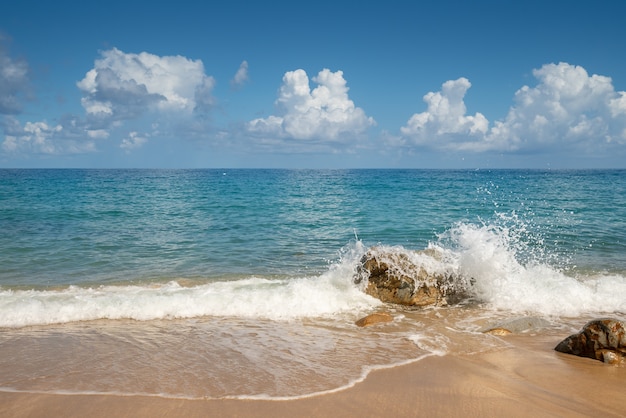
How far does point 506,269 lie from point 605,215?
17.2 meters

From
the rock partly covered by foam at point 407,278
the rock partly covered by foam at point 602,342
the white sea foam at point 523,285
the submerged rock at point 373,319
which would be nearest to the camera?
A: the rock partly covered by foam at point 602,342

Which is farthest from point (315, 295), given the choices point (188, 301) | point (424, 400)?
point (424, 400)

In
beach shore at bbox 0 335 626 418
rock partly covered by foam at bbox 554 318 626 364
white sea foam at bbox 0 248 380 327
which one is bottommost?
white sea foam at bbox 0 248 380 327

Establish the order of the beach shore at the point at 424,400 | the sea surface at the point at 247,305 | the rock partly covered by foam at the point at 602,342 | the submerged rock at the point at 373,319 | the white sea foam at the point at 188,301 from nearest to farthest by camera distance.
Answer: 1. the beach shore at the point at 424,400
2. the sea surface at the point at 247,305
3. the rock partly covered by foam at the point at 602,342
4. the submerged rock at the point at 373,319
5. the white sea foam at the point at 188,301

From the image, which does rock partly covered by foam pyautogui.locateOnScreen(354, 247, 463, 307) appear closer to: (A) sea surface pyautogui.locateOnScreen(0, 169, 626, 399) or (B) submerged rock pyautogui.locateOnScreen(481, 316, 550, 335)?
(A) sea surface pyautogui.locateOnScreen(0, 169, 626, 399)

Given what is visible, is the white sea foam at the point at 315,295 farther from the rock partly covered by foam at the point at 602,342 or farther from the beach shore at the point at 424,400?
the beach shore at the point at 424,400

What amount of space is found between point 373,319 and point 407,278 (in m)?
1.86

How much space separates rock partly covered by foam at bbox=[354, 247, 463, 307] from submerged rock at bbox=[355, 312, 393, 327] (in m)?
1.29

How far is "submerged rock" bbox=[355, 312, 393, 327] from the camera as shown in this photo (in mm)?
7676

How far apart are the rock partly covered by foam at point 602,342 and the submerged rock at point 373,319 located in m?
2.82

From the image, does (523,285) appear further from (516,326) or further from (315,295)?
(315,295)

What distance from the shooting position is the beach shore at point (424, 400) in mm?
4430

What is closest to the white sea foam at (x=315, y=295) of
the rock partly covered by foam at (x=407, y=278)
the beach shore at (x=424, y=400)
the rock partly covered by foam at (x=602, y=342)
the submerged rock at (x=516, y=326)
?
the rock partly covered by foam at (x=407, y=278)

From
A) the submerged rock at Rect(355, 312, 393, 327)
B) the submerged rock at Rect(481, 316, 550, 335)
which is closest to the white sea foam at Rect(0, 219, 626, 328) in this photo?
the submerged rock at Rect(355, 312, 393, 327)
